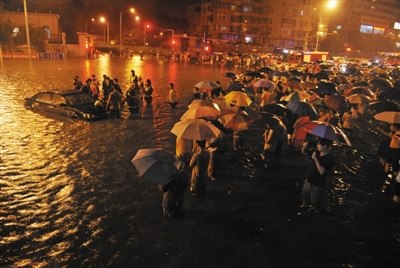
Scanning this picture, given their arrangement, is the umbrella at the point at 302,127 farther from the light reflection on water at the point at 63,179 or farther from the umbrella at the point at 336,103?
the light reflection on water at the point at 63,179

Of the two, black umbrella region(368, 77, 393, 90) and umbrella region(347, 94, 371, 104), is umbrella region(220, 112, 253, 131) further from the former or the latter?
black umbrella region(368, 77, 393, 90)

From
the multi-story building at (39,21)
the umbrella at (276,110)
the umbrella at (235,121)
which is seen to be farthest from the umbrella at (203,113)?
the multi-story building at (39,21)

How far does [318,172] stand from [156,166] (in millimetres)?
3504

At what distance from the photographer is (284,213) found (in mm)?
7727

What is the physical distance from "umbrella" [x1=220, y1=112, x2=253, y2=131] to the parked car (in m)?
6.88

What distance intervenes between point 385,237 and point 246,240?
3.08 metres

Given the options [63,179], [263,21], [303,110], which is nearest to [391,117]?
[303,110]

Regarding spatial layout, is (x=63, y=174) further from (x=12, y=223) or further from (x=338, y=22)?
(x=338, y=22)

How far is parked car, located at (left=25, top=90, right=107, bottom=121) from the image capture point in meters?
14.1

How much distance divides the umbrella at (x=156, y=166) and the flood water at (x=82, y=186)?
1.35 m

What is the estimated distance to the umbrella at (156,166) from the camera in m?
6.08

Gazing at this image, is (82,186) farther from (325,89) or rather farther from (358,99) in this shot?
(325,89)

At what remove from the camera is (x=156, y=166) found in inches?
243

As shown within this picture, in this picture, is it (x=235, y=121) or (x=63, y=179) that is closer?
(x=63, y=179)
